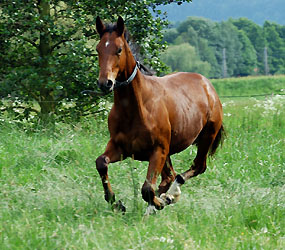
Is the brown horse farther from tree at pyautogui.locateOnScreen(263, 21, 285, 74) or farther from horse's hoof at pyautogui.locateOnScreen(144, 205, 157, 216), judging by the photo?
tree at pyautogui.locateOnScreen(263, 21, 285, 74)

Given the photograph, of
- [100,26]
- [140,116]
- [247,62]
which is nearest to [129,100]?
[140,116]

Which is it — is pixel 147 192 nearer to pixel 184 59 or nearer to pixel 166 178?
pixel 166 178

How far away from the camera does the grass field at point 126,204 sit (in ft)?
14.4

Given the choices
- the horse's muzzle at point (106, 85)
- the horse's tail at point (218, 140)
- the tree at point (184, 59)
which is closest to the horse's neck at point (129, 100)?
the horse's muzzle at point (106, 85)

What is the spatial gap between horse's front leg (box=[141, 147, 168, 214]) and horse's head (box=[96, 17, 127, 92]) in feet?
3.30

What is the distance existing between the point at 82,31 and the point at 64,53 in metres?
0.58

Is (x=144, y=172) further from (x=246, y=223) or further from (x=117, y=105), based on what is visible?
(x=246, y=223)

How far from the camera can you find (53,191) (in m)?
5.71

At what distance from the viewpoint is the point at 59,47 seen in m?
11.5

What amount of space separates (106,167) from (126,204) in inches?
19.8

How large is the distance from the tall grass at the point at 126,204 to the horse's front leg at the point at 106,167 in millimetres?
110

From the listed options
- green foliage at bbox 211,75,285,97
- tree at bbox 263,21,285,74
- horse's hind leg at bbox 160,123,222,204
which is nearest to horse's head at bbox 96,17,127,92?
horse's hind leg at bbox 160,123,222,204

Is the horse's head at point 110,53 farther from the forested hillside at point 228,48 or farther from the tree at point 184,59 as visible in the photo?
the forested hillside at point 228,48

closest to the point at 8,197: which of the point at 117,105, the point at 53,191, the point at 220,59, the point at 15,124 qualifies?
the point at 53,191
